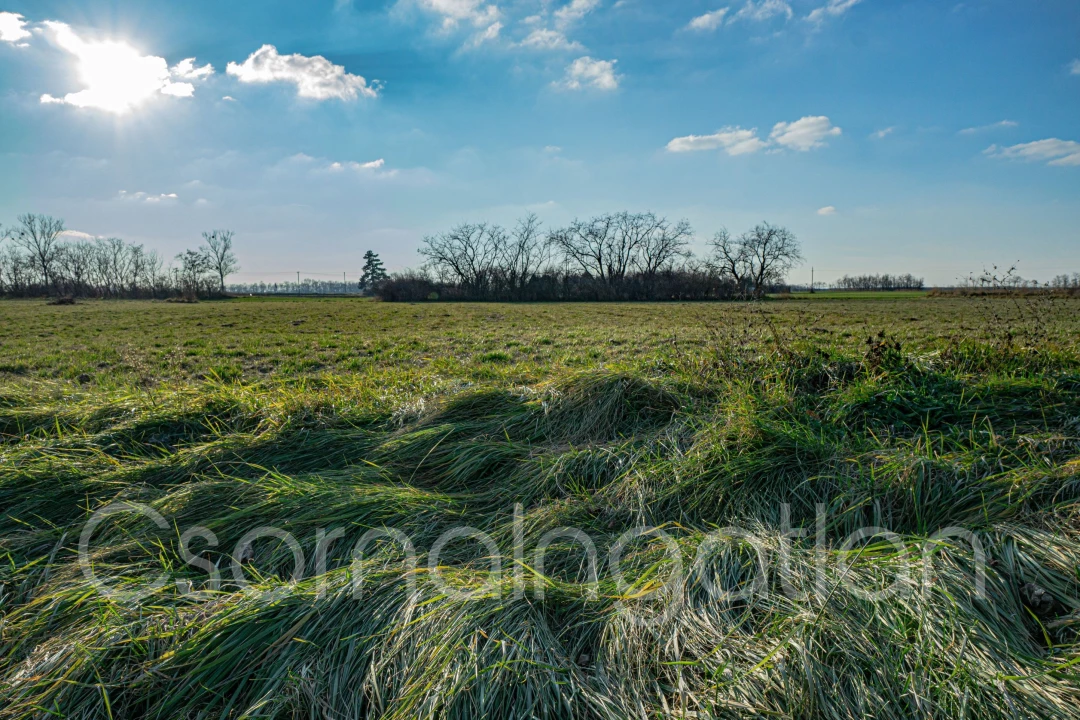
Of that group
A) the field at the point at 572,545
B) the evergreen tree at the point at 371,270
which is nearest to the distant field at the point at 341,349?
the field at the point at 572,545

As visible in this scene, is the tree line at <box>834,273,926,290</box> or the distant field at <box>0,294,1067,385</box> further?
the tree line at <box>834,273,926,290</box>

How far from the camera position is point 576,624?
1.97m

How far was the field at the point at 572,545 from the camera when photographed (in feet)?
5.65

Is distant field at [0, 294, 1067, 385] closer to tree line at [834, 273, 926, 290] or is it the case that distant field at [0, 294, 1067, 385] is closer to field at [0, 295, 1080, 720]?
field at [0, 295, 1080, 720]

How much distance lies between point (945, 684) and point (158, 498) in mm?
3642

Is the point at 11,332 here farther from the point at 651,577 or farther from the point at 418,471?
the point at 651,577

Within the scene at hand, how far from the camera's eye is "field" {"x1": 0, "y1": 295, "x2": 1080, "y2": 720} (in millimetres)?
1723

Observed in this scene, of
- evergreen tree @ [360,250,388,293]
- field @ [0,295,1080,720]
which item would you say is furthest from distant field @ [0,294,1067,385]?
evergreen tree @ [360,250,388,293]

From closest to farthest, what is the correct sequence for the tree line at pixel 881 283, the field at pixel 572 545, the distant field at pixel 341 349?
the field at pixel 572 545, the distant field at pixel 341 349, the tree line at pixel 881 283

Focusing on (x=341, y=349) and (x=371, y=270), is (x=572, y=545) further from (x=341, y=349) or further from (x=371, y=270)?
(x=371, y=270)

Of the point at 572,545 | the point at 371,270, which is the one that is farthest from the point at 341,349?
the point at 371,270

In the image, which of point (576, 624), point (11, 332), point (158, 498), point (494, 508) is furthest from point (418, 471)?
point (11, 332)

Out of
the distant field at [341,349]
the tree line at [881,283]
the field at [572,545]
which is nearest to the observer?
the field at [572,545]

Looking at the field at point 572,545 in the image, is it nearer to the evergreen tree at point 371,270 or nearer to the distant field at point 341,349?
the distant field at point 341,349
